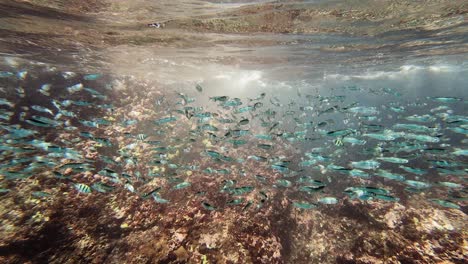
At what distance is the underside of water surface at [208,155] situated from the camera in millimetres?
6996

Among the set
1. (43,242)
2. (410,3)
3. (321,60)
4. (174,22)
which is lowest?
(43,242)

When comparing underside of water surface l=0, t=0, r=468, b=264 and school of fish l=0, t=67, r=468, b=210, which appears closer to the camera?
underside of water surface l=0, t=0, r=468, b=264

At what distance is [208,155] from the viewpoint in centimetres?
1336

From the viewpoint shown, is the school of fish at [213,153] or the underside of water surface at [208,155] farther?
the school of fish at [213,153]

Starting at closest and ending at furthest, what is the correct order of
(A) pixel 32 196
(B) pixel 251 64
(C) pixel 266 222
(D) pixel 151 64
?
(C) pixel 266 222, (A) pixel 32 196, (D) pixel 151 64, (B) pixel 251 64

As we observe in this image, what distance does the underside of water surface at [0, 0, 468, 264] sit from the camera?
700cm

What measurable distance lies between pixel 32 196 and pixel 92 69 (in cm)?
1913

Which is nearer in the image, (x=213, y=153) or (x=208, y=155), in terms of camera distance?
(x=213, y=153)

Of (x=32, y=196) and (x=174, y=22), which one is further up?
(x=174, y=22)

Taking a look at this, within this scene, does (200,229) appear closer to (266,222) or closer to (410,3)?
(266,222)

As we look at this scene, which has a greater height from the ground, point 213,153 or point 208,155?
point 213,153

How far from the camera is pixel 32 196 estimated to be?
8703 millimetres

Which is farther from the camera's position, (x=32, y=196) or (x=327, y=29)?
(x=327, y=29)

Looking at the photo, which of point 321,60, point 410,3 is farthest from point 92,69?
point 410,3
